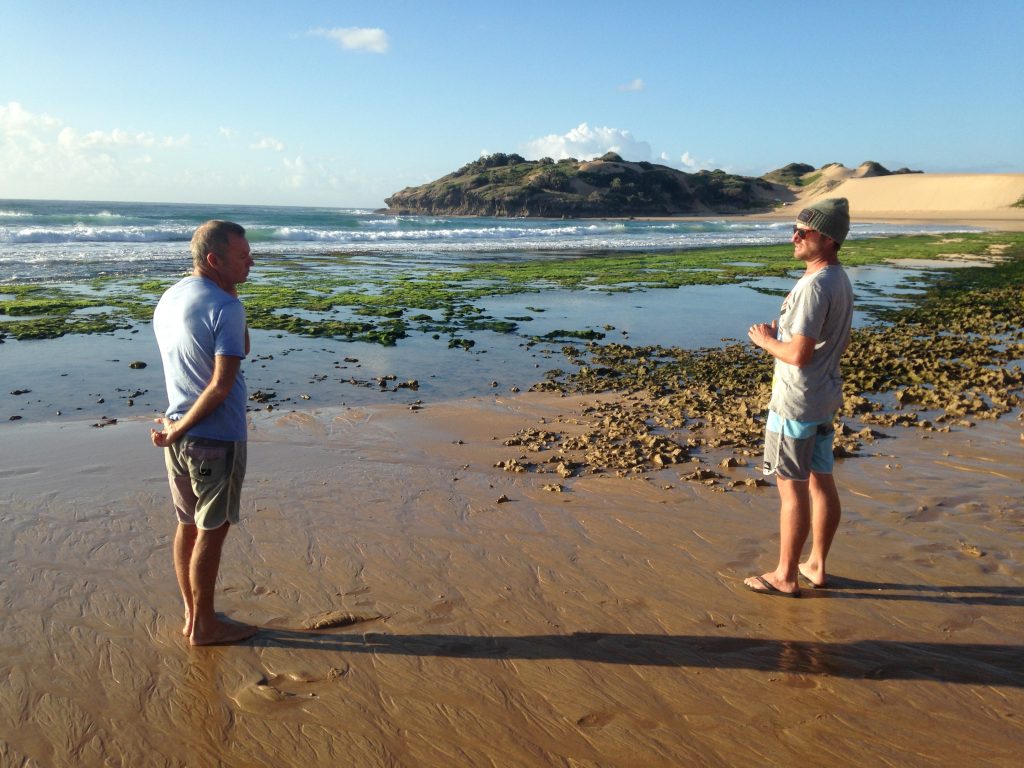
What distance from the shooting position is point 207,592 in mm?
3469

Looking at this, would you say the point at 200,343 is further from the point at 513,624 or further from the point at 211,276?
the point at 513,624

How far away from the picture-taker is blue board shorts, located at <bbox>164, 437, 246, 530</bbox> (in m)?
3.27

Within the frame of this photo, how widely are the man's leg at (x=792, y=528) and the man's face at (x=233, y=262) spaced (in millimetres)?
2938

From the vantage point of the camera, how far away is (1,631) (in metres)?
3.58

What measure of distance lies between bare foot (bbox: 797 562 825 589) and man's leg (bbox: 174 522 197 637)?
3.24 meters

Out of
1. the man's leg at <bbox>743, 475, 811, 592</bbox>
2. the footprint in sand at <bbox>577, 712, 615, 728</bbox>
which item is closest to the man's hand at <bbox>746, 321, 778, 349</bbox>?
the man's leg at <bbox>743, 475, 811, 592</bbox>

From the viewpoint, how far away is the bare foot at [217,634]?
3.48 meters

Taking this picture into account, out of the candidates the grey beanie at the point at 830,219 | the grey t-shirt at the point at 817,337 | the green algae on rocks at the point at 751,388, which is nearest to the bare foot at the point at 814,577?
the grey t-shirt at the point at 817,337

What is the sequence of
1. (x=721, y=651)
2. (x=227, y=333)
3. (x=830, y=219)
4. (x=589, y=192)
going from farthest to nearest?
(x=589, y=192)
(x=830, y=219)
(x=721, y=651)
(x=227, y=333)

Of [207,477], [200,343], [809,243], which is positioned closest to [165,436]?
A: [207,477]

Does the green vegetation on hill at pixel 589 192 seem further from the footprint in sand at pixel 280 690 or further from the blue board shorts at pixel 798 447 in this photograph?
the footprint in sand at pixel 280 690

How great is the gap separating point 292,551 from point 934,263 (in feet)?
88.9

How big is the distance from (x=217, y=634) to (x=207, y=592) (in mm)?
216

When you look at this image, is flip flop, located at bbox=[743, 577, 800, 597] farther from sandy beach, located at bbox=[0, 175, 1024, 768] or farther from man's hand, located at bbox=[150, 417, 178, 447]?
man's hand, located at bbox=[150, 417, 178, 447]
